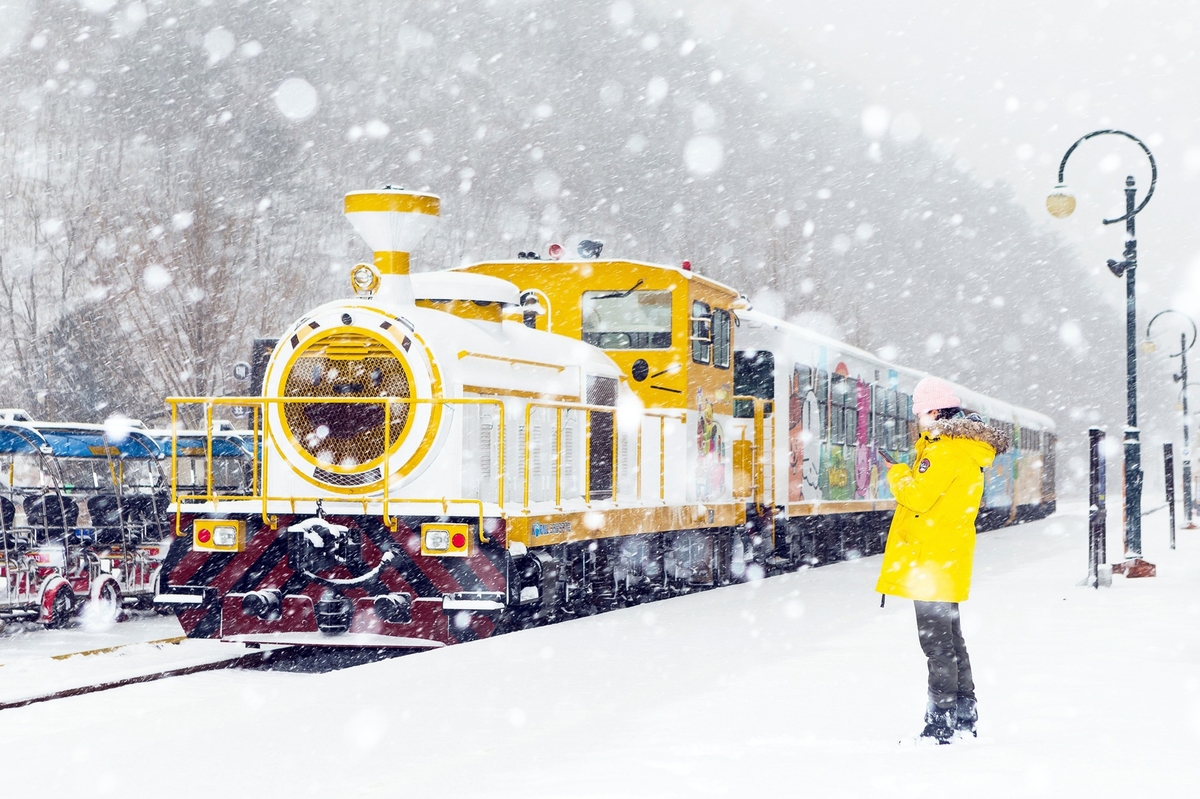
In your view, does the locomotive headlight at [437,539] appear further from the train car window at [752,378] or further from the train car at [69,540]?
the train car window at [752,378]

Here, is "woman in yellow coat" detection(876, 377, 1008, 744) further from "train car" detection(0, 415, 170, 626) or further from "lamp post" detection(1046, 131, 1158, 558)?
"lamp post" detection(1046, 131, 1158, 558)

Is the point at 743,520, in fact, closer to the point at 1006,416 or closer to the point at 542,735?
the point at 542,735

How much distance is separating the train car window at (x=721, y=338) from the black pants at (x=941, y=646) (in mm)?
8692

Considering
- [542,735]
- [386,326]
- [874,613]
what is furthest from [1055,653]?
[386,326]

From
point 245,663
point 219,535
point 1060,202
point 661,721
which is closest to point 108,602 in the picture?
point 245,663

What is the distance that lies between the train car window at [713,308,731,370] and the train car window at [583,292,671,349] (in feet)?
3.51

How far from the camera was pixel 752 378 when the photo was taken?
1750cm

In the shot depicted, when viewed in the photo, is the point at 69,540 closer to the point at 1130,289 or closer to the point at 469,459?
the point at 469,459

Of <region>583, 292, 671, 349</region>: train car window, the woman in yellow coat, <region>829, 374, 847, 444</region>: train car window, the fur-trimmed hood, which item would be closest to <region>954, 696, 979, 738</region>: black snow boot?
the woman in yellow coat

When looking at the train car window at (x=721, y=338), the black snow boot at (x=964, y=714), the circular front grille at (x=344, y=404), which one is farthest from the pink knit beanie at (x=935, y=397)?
the train car window at (x=721, y=338)

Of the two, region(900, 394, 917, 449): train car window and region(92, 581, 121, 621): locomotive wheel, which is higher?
region(900, 394, 917, 449): train car window

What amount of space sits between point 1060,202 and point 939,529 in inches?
506

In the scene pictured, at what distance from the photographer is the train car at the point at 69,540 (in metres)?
13.2

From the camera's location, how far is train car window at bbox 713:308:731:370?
15.2 metres
